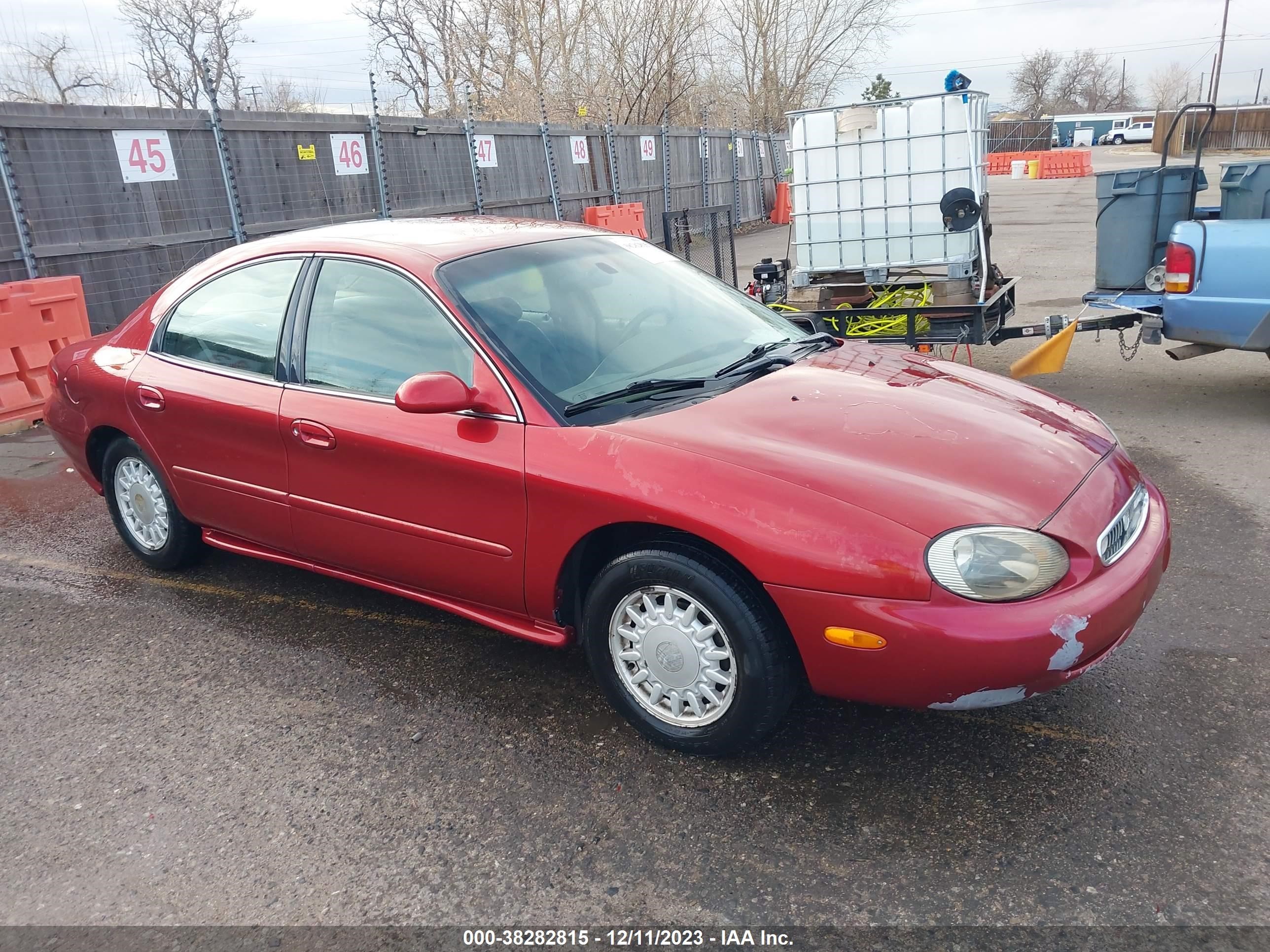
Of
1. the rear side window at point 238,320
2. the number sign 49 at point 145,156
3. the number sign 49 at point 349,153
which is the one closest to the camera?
the rear side window at point 238,320

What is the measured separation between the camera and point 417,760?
3.10m

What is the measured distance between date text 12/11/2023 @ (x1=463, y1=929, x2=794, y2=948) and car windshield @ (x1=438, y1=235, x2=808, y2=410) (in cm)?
152

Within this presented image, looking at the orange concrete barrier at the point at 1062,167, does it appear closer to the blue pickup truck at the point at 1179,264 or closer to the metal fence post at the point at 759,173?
the metal fence post at the point at 759,173

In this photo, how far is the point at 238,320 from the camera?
13.0ft

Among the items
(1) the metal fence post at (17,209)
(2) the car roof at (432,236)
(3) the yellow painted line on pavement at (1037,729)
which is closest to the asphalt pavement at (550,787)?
(3) the yellow painted line on pavement at (1037,729)

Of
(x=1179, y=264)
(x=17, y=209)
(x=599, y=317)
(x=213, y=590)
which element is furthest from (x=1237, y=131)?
(x=213, y=590)

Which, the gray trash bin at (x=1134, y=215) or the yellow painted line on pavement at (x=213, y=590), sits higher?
the gray trash bin at (x=1134, y=215)

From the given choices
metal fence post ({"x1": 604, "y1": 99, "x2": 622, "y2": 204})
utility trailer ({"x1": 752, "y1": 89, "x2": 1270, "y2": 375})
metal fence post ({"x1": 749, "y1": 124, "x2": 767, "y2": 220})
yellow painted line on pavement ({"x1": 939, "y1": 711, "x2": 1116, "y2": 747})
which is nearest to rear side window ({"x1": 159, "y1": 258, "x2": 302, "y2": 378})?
yellow painted line on pavement ({"x1": 939, "y1": 711, "x2": 1116, "y2": 747})

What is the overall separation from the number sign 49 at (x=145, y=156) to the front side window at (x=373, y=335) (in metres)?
6.35

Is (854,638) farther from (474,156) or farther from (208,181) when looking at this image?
(474,156)

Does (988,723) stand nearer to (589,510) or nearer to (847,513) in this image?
(847,513)

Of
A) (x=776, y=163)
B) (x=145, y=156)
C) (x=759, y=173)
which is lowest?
(x=759, y=173)

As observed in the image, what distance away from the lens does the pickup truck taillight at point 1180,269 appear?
5.97m

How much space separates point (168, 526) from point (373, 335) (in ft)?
5.49
